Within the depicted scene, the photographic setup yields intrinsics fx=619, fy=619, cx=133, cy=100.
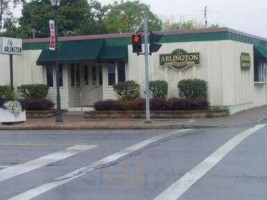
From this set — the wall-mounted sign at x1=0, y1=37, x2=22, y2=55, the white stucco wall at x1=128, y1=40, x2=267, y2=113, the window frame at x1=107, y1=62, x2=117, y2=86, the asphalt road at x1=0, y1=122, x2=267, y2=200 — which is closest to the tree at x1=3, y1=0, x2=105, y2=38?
the wall-mounted sign at x1=0, y1=37, x2=22, y2=55

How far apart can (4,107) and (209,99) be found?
9.06 metres

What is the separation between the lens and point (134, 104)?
2722 cm

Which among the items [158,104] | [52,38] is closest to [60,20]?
[158,104]

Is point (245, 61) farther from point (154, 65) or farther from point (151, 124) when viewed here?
point (151, 124)

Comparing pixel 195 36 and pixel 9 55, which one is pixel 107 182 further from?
pixel 9 55

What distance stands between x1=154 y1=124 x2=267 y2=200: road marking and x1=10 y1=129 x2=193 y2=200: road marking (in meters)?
2.00

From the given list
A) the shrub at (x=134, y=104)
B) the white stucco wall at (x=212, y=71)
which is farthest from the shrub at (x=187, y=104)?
the white stucco wall at (x=212, y=71)

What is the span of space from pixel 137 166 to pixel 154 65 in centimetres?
1641

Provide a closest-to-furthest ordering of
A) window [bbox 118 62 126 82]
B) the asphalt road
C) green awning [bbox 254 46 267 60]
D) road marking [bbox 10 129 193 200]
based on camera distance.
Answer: the asphalt road
road marking [bbox 10 129 193 200]
window [bbox 118 62 126 82]
green awning [bbox 254 46 267 60]

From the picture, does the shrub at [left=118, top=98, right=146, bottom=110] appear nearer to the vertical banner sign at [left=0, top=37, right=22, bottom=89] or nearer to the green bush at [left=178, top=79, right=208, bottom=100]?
the green bush at [left=178, top=79, right=208, bottom=100]

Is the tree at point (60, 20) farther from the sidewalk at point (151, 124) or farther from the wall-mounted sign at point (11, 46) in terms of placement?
the sidewalk at point (151, 124)

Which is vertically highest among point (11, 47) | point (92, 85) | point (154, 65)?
point (11, 47)

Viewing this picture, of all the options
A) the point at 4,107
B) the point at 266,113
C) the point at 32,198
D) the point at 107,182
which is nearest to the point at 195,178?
the point at 107,182

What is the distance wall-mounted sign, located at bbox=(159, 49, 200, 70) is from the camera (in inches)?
1098
